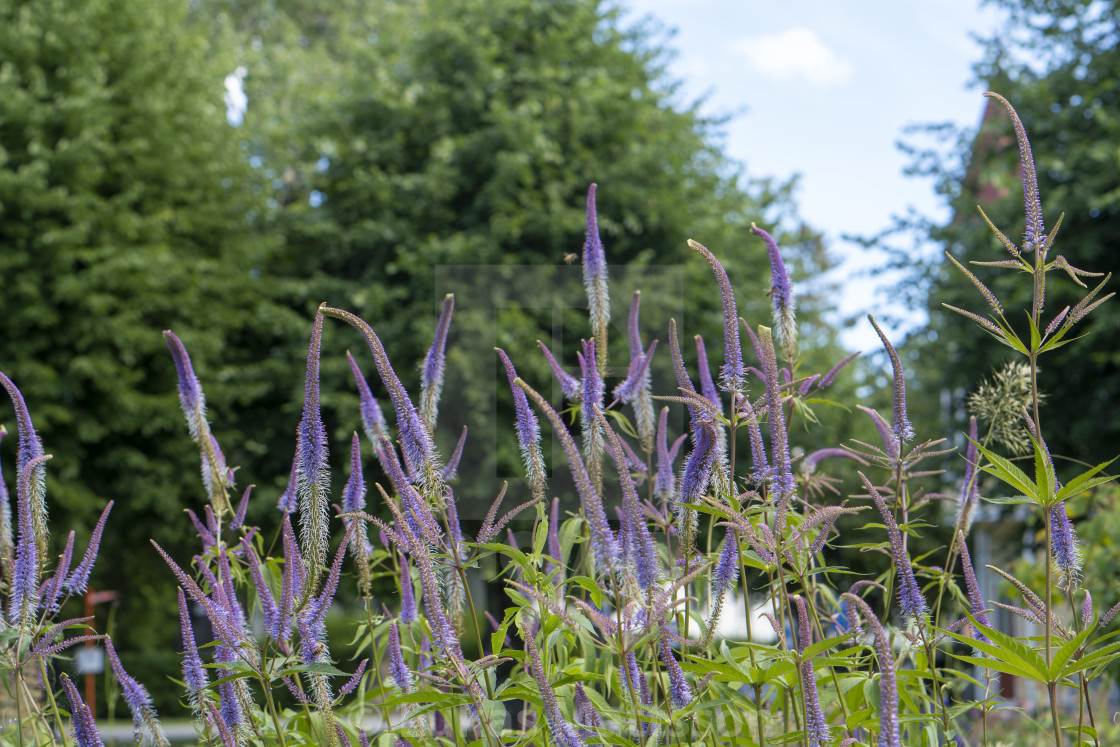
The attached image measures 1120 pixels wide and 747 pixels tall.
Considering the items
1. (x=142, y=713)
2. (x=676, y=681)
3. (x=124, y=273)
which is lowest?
(x=142, y=713)

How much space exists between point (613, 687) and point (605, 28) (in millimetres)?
18574

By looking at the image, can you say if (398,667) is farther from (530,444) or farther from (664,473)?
(664,473)

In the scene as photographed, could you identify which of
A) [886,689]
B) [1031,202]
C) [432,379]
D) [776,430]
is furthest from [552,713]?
[1031,202]

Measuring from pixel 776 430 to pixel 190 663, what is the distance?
1375 millimetres

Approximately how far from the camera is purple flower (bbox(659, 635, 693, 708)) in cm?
189

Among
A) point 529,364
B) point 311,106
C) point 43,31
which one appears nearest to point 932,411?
point 529,364

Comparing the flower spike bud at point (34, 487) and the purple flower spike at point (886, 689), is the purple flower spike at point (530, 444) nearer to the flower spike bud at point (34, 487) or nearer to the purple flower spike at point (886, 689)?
the purple flower spike at point (886, 689)

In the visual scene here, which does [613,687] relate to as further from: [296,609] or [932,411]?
[932,411]

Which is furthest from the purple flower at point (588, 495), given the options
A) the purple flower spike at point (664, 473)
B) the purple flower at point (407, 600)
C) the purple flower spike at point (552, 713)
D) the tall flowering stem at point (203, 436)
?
the tall flowering stem at point (203, 436)

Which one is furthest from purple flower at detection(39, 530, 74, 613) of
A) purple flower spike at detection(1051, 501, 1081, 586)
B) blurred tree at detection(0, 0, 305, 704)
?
blurred tree at detection(0, 0, 305, 704)

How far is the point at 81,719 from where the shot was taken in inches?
78.7

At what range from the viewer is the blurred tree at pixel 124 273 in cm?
1577

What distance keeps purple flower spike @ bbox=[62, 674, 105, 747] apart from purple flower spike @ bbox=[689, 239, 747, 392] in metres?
1.46

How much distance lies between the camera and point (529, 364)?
14531mm
